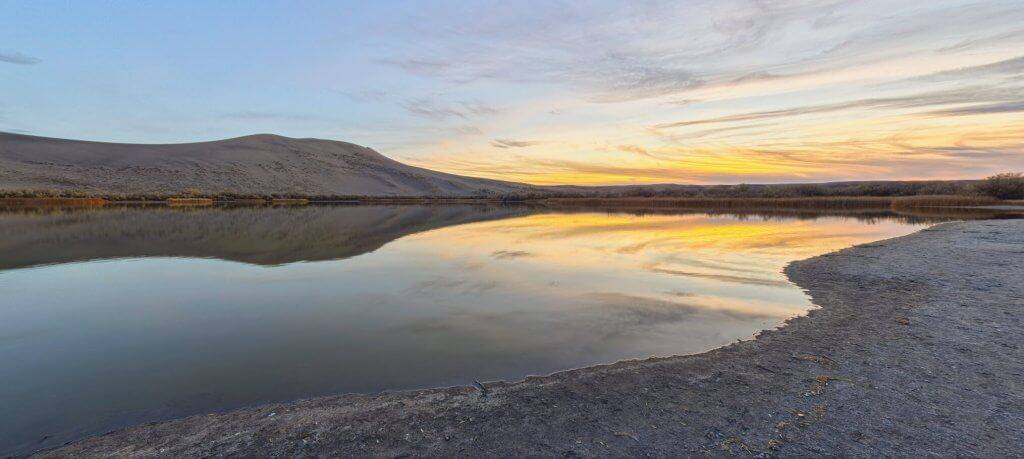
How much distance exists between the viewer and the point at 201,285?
11.5 meters

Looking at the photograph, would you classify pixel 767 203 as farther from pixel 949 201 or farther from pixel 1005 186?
pixel 1005 186

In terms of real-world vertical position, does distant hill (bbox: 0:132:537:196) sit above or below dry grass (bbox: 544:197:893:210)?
above

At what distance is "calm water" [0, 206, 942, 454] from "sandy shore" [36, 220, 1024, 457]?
64 centimetres

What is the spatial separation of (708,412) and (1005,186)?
66.6 m

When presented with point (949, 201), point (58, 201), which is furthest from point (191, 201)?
point (949, 201)

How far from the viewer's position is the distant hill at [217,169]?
77.7 meters

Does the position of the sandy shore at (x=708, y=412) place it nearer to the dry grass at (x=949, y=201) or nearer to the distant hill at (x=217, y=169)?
the dry grass at (x=949, y=201)

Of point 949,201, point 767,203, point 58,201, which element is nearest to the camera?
point 949,201

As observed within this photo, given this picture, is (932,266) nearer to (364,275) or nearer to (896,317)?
(896,317)

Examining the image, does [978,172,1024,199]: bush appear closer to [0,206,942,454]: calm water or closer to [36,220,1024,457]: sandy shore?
[0,206,942,454]: calm water

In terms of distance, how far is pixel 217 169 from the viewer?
96250mm

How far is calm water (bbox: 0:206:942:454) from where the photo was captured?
5.46 metres

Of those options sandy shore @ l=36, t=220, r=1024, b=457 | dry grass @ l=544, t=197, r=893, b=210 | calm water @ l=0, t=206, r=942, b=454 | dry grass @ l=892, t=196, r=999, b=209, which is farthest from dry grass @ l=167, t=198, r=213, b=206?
dry grass @ l=892, t=196, r=999, b=209

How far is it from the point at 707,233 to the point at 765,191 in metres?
56.2
